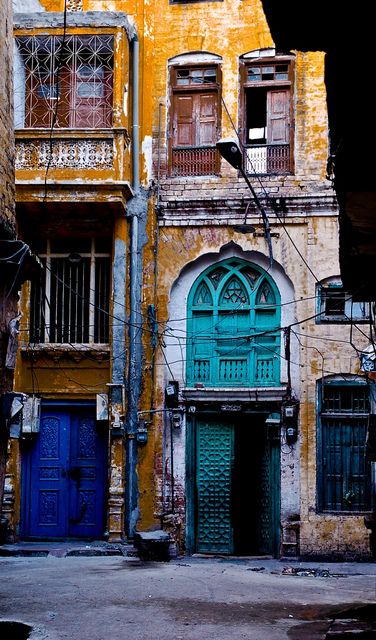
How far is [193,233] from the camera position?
52.6ft

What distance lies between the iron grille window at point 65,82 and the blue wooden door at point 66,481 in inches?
202

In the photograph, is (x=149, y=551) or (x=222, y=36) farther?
(x=222, y=36)

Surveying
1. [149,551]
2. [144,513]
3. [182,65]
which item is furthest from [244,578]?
[182,65]

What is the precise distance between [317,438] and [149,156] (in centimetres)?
577

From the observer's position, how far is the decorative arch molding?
51.8ft

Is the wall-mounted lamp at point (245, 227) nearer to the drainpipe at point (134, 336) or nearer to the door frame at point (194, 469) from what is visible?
the drainpipe at point (134, 336)

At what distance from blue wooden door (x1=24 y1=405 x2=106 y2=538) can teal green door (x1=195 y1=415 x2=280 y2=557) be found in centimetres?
176

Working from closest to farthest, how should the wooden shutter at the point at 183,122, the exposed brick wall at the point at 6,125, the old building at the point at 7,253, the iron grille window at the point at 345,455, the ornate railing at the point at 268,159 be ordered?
1. the old building at the point at 7,253
2. the exposed brick wall at the point at 6,125
3. the iron grille window at the point at 345,455
4. the ornate railing at the point at 268,159
5. the wooden shutter at the point at 183,122

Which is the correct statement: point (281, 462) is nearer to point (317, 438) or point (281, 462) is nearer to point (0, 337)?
point (317, 438)

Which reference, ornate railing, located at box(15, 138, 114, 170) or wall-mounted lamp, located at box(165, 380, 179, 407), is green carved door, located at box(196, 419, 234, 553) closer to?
wall-mounted lamp, located at box(165, 380, 179, 407)

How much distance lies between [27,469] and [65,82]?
683 centimetres

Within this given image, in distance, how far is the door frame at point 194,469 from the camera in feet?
50.6

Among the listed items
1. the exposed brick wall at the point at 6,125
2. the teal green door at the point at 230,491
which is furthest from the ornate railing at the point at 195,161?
the exposed brick wall at the point at 6,125

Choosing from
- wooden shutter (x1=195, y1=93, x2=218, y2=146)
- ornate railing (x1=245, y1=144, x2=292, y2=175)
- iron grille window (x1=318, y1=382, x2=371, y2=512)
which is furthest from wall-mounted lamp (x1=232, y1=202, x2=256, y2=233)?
iron grille window (x1=318, y1=382, x2=371, y2=512)
